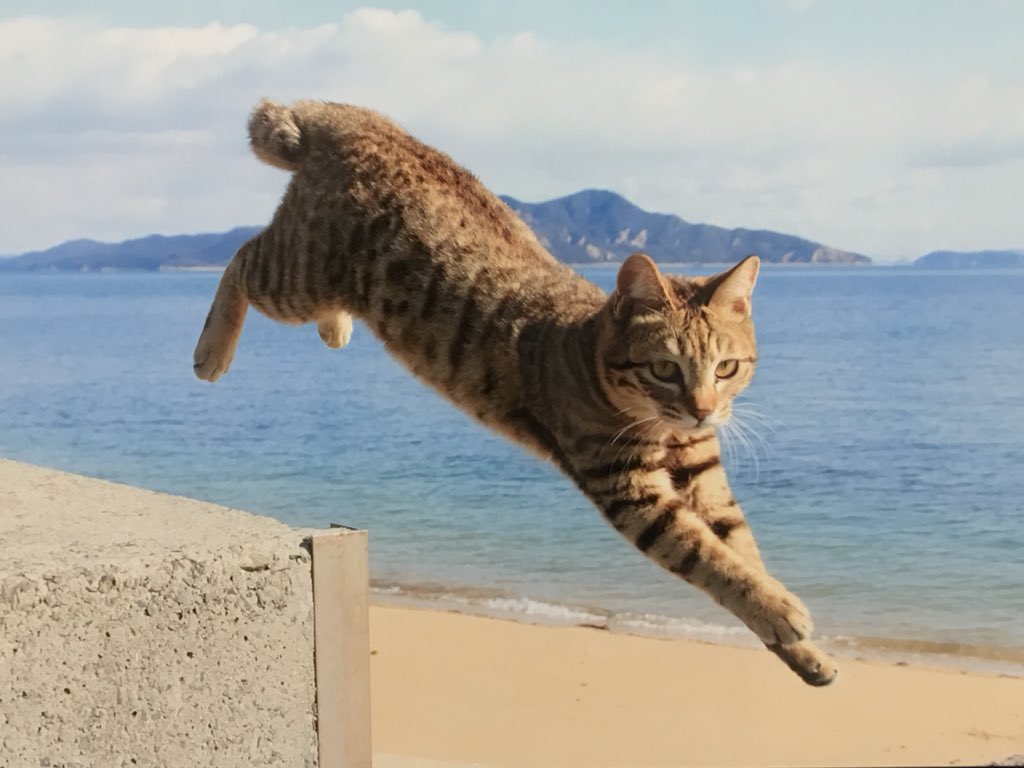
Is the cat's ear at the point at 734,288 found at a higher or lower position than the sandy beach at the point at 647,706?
higher

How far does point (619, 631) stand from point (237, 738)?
7.10 metres

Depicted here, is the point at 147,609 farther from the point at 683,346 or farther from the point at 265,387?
the point at 265,387

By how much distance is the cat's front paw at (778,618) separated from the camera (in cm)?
227

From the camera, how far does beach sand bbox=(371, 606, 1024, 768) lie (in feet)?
25.8

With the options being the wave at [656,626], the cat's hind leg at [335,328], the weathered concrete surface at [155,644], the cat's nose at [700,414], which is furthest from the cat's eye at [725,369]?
the wave at [656,626]

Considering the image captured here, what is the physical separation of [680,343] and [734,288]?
0.49 ft

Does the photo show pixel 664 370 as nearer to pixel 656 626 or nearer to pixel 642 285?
pixel 642 285

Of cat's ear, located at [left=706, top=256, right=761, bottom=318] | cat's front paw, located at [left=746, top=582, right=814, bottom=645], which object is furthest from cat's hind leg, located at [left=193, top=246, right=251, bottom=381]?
cat's front paw, located at [left=746, top=582, right=814, bottom=645]

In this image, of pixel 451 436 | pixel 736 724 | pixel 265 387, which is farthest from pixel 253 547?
pixel 265 387

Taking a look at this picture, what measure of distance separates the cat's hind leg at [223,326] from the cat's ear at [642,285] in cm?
122

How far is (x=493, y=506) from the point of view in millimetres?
14273

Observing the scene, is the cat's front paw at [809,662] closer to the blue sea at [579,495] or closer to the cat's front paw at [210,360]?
the blue sea at [579,495]

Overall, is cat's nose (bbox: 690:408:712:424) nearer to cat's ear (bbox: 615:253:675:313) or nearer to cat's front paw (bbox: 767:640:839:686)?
cat's ear (bbox: 615:253:675:313)

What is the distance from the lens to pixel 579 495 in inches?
414
